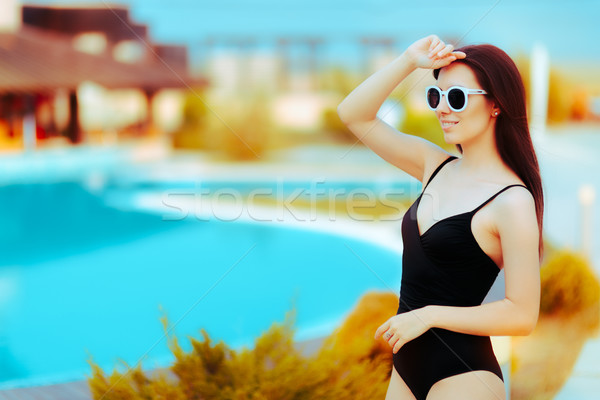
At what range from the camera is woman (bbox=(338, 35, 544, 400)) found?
120 centimetres

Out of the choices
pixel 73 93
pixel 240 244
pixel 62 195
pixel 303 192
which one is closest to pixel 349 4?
pixel 73 93

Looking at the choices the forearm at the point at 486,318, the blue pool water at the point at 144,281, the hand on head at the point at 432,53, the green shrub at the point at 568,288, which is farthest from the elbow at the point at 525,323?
the blue pool water at the point at 144,281

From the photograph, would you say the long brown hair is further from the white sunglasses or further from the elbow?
the elbow

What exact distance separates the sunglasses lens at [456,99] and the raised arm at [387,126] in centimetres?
11

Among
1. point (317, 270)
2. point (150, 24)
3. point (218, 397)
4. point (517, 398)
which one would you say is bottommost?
point (317, 270)

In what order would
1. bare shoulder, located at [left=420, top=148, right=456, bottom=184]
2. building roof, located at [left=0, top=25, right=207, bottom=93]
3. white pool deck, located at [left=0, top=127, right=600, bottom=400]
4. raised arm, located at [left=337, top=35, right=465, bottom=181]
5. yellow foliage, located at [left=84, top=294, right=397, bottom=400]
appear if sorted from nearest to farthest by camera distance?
raised arm, located at [left=337, top=35, right=465, bottom=181]
bare shoulder, located at [left=420, top=148, right=456, bottom=184]
yellow foliage, located at [left=84, top=294, right=397, bottom=400]
white pool deck, located at [left=0, top=127, right=600, bottom=400]
building roof, located at [left=0, top=25, right=207, bottom=93]

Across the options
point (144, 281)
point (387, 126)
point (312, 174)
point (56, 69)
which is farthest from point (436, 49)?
point (56, 69)

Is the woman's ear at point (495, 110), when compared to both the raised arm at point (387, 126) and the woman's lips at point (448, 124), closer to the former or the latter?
the woman's lips at point (448, 124)

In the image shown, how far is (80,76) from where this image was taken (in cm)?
1758

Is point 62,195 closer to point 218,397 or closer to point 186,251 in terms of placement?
point 186,251

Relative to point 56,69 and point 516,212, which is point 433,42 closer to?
point 516,212

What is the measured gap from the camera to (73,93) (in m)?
18.0

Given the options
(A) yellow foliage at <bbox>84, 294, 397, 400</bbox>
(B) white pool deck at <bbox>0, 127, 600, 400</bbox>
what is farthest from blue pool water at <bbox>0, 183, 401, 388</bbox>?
(A) yellow foliage at <bbox>84, 294, 397, 400</bbox>

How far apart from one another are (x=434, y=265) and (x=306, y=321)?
451 centimetres
